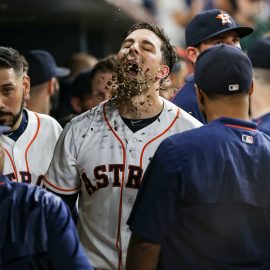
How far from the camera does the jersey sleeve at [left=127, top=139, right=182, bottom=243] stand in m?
3.45

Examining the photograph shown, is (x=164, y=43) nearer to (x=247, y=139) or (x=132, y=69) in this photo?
(x=132, y=69)

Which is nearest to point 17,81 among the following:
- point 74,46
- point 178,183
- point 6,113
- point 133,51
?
point 6,113

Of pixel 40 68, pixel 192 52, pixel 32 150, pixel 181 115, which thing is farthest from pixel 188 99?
pixel 40 68

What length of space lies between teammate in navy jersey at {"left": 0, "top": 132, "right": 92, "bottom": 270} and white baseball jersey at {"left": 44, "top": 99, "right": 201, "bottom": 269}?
0.99m

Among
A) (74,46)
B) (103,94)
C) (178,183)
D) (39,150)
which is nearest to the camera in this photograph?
(178,183)

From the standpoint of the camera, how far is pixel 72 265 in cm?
322

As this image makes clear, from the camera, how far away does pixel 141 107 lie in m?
4.41

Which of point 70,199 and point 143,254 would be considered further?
point 70,199

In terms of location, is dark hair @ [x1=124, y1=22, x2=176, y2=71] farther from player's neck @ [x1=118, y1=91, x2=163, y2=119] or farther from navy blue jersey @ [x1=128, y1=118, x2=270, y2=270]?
navy blue jersey @ [x1=128, y1=118, x2=270, y2=270]

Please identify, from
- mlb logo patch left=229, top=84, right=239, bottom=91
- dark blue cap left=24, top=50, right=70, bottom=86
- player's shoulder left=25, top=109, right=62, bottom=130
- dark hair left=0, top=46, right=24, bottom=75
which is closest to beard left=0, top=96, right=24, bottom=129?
player's shoulder left=25, top=109, right=62, bottom=130

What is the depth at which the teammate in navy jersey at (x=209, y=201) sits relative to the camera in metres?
3.46

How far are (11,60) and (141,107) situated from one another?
0.97 meters

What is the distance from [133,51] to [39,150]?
2.68ft

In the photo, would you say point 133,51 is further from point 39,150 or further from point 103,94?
point 103,94
